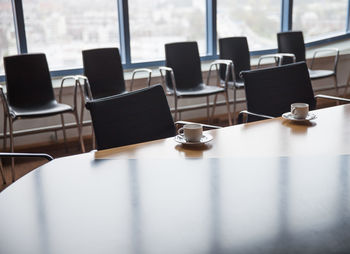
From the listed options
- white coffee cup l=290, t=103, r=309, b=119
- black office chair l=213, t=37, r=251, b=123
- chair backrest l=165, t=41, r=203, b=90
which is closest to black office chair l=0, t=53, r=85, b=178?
chair backrest l=165, t=41, r=203, b=90

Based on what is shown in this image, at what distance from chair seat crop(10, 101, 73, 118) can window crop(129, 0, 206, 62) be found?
1212 mm

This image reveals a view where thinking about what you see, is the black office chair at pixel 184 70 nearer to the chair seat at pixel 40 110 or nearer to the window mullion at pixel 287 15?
the chair seat at pixel 40 110

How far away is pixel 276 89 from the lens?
7.29ft

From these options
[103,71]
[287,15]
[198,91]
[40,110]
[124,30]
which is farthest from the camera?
[287,15]

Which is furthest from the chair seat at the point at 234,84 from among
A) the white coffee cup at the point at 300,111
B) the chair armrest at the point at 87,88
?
the white coffee cup at the point at 300,111

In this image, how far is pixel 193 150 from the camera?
4.82ft

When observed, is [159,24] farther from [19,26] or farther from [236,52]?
[19,26]

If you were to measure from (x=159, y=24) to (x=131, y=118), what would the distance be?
2.73 meters

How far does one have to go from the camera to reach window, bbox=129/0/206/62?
417 centimetres

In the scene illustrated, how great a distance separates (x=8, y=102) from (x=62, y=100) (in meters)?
0.55

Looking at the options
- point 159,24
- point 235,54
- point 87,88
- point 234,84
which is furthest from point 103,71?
point 235,54

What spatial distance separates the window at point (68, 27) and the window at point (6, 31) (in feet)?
0.39

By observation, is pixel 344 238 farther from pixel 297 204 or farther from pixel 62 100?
pixel 62 100

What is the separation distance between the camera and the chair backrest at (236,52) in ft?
13.6
